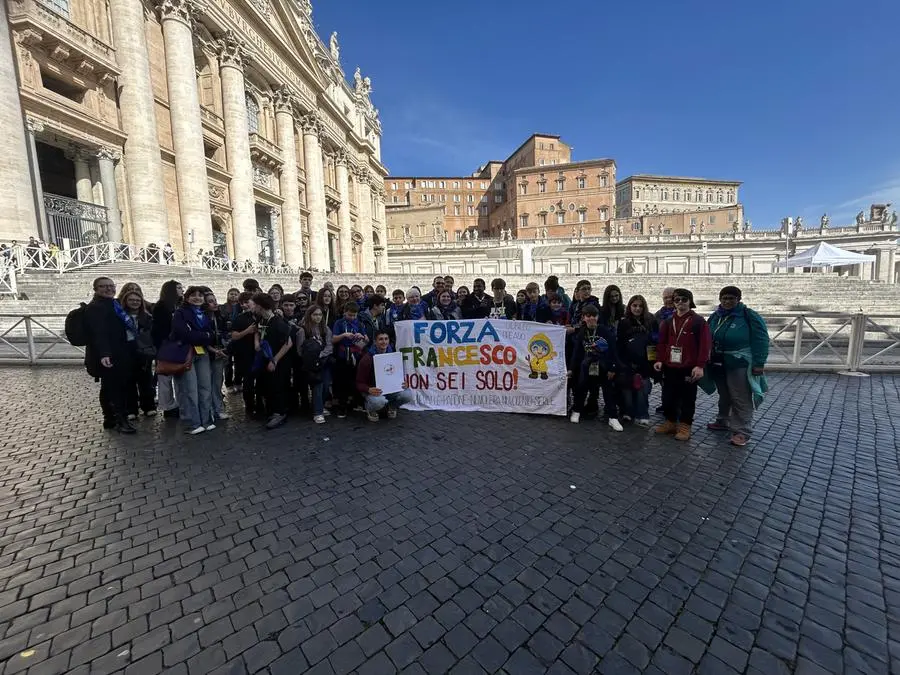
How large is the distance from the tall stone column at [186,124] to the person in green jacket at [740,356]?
2329cm

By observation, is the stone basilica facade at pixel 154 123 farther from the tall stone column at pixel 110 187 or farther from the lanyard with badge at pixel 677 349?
the lanyard with badge at pixel 677 349

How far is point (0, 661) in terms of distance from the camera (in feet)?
6.97

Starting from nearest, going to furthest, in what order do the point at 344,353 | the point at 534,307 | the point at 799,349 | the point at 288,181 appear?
the point at 344,353 → the point at 534,307 → the point at 799,349 → the point at 288,181

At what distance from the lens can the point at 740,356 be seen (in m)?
4.98

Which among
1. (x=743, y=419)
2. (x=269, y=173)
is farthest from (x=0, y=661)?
(x=269, y=173)

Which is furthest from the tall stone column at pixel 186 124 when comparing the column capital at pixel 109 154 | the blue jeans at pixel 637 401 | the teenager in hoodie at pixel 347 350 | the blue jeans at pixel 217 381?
the blue jeans at pixel 637 401

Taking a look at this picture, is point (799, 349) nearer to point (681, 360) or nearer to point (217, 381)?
point (681, 360)

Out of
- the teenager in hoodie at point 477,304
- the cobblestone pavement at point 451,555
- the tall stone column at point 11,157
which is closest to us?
the cobblestone pavement at point 451,555

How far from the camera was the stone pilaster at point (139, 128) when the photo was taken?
18234 mm

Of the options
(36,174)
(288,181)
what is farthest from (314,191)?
(36,174)

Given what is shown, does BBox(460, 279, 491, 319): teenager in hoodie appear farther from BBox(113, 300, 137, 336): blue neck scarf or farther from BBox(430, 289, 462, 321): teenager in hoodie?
BBox(113, 300, 137, 336): blue neck scarf

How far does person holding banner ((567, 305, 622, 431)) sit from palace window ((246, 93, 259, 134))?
102 ft

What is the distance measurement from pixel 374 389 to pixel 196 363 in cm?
250

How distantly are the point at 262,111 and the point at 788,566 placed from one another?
119 feet
